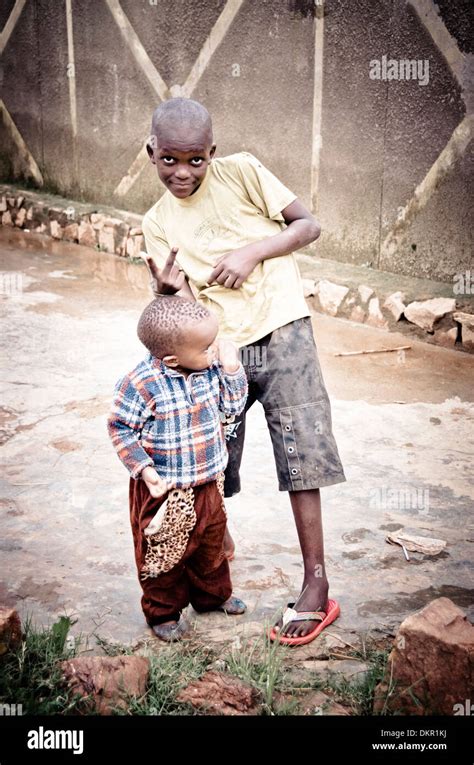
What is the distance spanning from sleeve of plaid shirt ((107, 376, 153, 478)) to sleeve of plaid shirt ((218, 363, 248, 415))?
0.23 metres

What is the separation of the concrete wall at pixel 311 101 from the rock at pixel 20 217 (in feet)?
2.61

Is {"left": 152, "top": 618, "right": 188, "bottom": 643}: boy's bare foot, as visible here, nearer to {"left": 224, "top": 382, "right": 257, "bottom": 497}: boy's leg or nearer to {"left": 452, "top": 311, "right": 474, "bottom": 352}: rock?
{"left": 224, "top": 382, "right": 257, "bottom": 497}: boy's leg

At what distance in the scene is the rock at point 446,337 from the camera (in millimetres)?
5039

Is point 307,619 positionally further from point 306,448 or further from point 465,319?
point 465,319

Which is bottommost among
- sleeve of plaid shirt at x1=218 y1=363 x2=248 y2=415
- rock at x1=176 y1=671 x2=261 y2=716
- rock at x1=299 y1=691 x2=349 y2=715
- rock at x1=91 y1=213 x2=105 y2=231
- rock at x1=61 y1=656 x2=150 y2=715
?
rock at x1=299 y1=691 x2=349 y2=715

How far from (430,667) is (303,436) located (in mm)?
761

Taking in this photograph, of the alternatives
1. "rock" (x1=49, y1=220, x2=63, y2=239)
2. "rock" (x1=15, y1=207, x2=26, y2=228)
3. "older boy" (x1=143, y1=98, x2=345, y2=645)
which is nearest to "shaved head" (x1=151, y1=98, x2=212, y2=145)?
"older boy" (x1=143, y1=98, x2=345, y2=645)

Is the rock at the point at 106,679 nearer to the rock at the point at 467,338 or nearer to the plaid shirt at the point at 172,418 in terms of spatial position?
the plaid shirt at the point at 172,418

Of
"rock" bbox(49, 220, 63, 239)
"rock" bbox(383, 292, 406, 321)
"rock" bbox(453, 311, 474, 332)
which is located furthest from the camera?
"rock" bbox(49, 220, 63, 239)

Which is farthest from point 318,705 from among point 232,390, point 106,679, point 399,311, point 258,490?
point 399,311

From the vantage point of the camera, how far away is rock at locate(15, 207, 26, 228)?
834 cm

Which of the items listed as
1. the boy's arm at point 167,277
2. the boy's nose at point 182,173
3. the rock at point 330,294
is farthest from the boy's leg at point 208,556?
the rock at point 330,294

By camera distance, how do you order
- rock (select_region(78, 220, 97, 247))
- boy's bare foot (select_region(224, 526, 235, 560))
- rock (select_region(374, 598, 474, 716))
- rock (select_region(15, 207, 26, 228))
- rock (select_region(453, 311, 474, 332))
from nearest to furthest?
rock (select_region(374, 598, 474, 716))
boy's bare foot (select_region(224, 526, 235, 560))
rock (select_region(453, 311, 474, 332))
rock (select_region(78, 220, 97, 247))
rock (select_region(15, 207, 26, 228))
